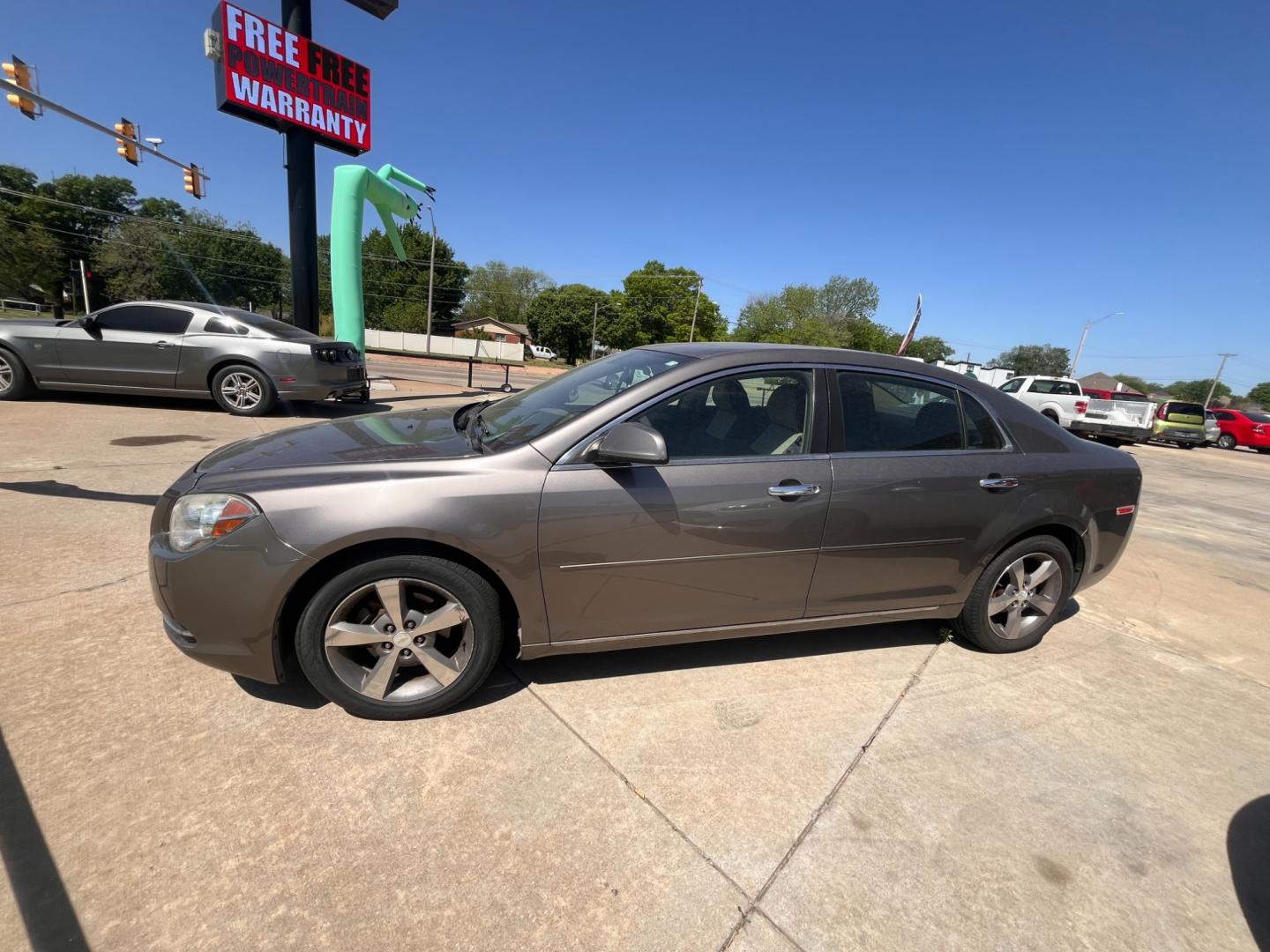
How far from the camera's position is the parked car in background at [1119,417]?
16109 mm

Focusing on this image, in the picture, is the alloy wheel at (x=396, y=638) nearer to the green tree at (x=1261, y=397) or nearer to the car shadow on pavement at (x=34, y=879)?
the car shadow on pavement at (x=34, y=879)

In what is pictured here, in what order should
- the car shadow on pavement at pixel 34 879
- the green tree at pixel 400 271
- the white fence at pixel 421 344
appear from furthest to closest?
the green tree at pixel 400 271 → the white fence at pixel 421 344 → the car shadow on pavement at pixel 34 879

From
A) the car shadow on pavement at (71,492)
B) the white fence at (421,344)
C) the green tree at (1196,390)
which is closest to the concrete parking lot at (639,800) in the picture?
the car shadow on pavement at (71,492)

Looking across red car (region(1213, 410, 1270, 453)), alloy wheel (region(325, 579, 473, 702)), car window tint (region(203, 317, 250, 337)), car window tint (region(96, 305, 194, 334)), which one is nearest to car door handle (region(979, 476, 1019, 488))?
alloy wheel (region(325, 579, 473, 702))

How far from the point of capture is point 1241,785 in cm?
235

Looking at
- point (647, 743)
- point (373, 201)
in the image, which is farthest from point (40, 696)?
point (373, 201)

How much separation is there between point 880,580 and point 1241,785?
154 centimetres

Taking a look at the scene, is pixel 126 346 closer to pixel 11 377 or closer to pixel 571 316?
pixel 11 377

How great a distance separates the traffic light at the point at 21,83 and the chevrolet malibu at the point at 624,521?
624 inches

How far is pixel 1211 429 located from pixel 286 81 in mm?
29924

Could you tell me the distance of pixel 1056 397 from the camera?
17.2m

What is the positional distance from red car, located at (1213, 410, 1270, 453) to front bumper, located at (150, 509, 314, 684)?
30.3 m

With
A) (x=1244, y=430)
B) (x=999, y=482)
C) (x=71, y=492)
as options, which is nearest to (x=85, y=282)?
(x=71, y=492)

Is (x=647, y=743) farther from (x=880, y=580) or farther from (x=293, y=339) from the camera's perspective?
(x=293, y=339)
